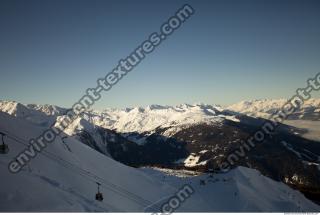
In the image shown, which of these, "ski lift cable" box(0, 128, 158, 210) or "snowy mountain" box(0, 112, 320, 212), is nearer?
"snowy mountain" box(0, 112, 320, 212)

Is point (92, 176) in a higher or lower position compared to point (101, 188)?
higher

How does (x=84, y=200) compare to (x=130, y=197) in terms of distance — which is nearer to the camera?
(x=84, y=200)

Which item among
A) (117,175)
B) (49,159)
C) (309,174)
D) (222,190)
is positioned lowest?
(309,174)

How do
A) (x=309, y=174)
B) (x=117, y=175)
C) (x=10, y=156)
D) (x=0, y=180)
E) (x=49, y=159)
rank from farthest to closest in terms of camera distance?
(x=309, y=174)
(x=117, y=175)
(x=49, y=159)
(x=10, y=156)
(x=0, y=180)

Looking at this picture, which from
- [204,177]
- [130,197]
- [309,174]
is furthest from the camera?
[309,174]

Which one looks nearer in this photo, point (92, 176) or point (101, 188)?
point (101, 188)

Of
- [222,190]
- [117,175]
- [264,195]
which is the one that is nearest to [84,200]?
[117,175]

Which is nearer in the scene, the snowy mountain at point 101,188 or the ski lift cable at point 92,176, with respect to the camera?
the snowy mountain at point 101,188

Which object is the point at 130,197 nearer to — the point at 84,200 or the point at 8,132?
the point at 84,200
